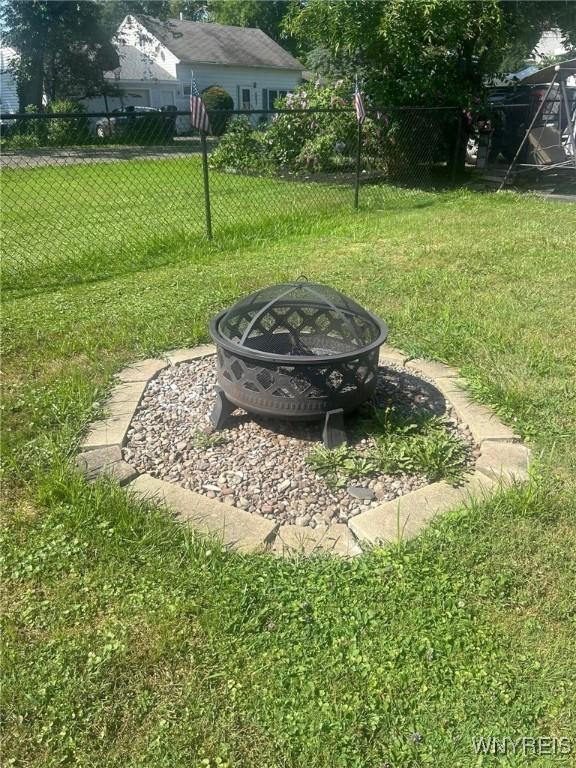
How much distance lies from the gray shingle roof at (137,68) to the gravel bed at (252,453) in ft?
106

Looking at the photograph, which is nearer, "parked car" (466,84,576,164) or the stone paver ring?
the stone paver ring

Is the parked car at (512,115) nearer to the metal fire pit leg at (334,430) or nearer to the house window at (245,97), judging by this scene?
the metal fire pit leg at (334,430)

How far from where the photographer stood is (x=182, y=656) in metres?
1.85

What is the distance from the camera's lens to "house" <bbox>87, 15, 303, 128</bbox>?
30.2m

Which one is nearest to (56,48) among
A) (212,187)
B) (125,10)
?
(125,10)

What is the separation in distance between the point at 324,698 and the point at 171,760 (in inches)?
17.9

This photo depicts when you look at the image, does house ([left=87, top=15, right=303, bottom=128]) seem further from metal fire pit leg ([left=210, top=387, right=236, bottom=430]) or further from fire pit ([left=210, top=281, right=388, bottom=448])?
metal fire pit leg ([left=210, top=387, right=236, bottom=430])

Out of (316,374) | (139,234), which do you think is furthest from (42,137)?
(316,374)

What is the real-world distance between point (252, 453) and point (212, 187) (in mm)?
8937

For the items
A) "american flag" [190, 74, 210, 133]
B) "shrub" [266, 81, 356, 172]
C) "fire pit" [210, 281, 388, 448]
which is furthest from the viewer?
"shrub" [266, 81, 356, 172]

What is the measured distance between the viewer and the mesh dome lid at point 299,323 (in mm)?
3010

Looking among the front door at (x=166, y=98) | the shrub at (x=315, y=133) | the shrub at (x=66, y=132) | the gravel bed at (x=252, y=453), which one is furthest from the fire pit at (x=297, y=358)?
the front door at (x=166, y=98)

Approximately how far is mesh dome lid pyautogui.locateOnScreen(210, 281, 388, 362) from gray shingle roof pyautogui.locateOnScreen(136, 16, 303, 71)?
98.6 ft

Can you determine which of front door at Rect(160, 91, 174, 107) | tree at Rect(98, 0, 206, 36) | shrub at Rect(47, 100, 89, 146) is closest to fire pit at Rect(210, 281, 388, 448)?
shrub at Rect(47, 100, 89, 146)
